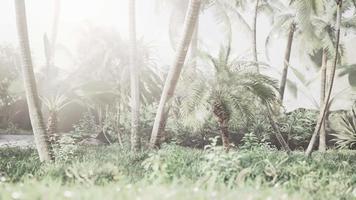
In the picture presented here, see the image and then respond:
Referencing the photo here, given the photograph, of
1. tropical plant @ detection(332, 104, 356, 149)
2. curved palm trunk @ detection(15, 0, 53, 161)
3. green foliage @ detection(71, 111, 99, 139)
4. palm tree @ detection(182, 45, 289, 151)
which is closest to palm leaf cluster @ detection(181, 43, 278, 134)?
palm tree @ detection(182, 45, 289, 151)

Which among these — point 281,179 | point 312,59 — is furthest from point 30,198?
point 312,59

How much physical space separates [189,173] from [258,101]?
6.68 meters

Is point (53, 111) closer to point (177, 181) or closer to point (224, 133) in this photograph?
point (224, 133)

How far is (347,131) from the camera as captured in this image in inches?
1000

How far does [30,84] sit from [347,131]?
18.5 m

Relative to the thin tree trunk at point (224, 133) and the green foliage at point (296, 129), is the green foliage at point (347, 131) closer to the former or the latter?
the green foliage at point (296, 129)

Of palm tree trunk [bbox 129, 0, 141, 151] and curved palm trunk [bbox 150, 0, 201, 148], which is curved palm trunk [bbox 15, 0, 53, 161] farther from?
palm tree trunk [bbox 129, 0, 141, 151]

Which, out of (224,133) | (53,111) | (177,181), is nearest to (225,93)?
(224,133)

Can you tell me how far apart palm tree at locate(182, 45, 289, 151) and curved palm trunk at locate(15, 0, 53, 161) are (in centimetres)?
388

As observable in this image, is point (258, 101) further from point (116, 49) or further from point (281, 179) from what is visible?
point (116, 49)

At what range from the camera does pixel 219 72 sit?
1412 cm

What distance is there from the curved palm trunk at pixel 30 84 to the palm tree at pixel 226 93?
3.88 m

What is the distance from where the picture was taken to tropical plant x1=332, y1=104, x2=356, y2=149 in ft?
82.3

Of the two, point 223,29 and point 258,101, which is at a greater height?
point 223,29
